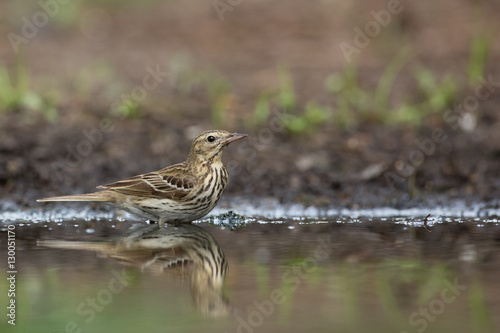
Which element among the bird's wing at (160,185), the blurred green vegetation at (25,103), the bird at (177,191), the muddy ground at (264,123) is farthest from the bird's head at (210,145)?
the blurred green vegetation at (25,103)

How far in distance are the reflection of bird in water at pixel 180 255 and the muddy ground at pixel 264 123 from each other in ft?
8.02

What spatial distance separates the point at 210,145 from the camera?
9.11 meters

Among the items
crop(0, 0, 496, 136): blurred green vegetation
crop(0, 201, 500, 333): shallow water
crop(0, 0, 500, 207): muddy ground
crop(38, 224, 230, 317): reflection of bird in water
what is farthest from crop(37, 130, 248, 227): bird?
crop(0, 0, 496, 136): blurred green vegetation

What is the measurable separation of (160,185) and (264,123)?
317 centimetres

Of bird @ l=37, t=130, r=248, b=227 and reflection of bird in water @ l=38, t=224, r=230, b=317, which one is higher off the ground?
bird @ l=37, t=130, r=248, b=227

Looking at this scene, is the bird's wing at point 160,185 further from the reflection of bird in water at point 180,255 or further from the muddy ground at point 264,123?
the muddy ground at point 264,123

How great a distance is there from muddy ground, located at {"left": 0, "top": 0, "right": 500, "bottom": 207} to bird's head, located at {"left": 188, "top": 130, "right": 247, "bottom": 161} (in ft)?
3.57

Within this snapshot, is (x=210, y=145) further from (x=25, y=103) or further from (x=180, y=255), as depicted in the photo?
(x=25, y=103)

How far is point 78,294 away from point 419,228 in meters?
3.54

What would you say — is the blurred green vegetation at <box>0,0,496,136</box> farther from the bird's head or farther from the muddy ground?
the bird's head

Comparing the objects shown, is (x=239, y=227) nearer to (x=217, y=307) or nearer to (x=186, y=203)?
(x=186, y=203)

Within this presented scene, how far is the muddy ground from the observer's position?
10.2 metres

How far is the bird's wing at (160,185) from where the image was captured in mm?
8664

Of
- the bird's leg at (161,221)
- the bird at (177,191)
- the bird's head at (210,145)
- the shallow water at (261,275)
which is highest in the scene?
the bird's head at (210,145)
